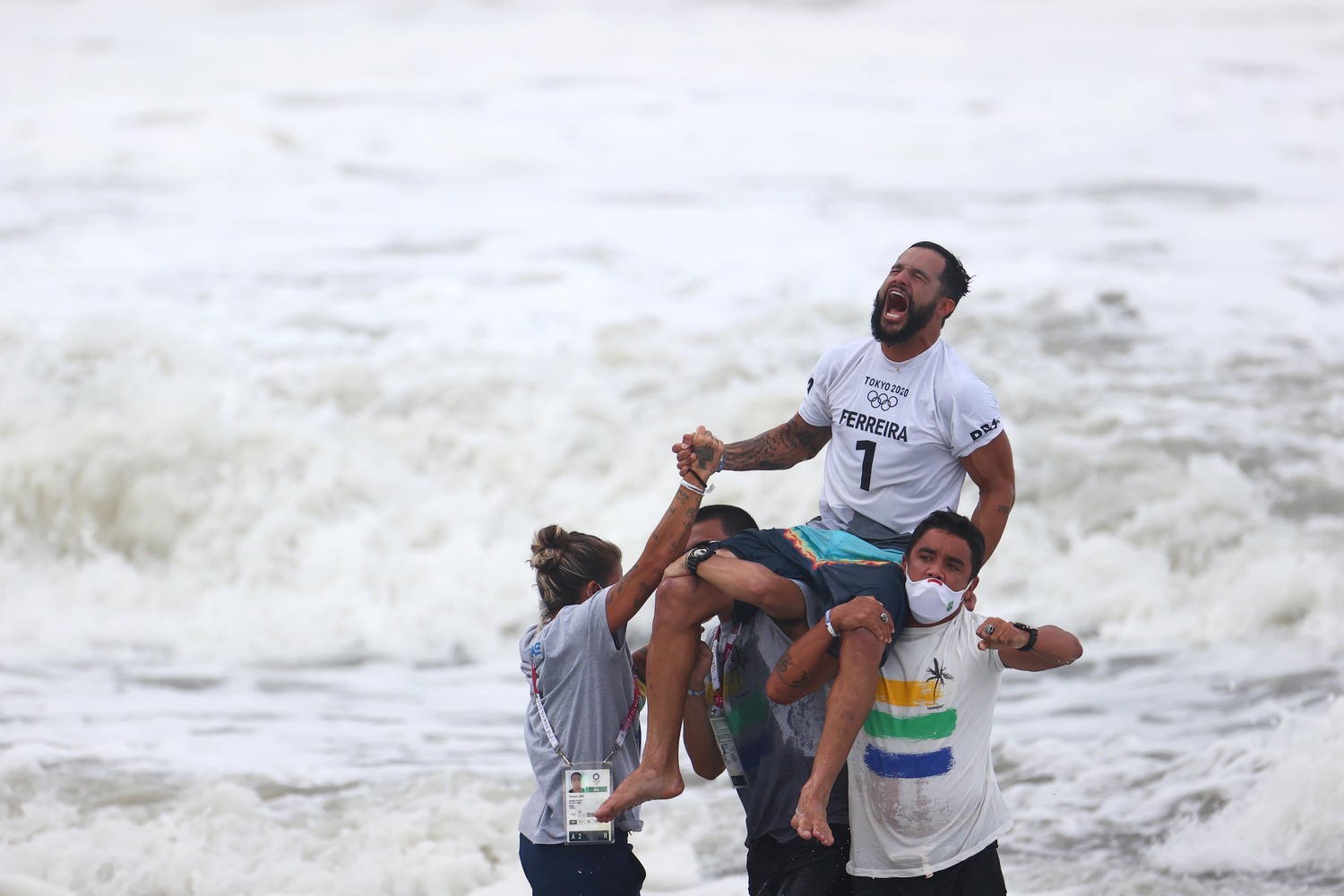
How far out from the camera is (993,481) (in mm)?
3922

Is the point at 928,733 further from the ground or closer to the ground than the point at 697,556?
closer to the ground

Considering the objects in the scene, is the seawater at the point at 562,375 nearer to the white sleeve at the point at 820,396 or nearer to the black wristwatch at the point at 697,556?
the white sleeve at the point at 820,396

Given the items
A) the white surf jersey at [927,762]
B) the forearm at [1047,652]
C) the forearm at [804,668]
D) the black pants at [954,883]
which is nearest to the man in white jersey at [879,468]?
the forearm at [804,668]

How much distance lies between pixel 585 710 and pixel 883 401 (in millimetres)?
1192

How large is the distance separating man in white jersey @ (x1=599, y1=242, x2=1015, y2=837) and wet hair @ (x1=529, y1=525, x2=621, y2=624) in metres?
0.20

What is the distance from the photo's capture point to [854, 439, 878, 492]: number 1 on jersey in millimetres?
3959

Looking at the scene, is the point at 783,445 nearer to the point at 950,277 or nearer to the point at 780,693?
the point at 950,277

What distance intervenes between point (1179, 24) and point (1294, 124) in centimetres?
393

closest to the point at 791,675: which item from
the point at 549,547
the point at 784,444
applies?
the point at 549,547

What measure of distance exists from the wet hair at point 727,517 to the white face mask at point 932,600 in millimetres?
601

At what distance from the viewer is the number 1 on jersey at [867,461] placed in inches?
156

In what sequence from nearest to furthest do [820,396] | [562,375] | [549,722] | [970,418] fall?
[549,722]
[970,418]
[820,396]
[562,375]

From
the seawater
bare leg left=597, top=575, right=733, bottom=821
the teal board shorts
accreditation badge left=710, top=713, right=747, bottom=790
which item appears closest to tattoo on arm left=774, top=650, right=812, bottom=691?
the teal board shorts

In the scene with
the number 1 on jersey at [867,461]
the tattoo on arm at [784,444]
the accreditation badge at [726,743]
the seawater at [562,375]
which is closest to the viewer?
the accreditation badge at [726,743]
